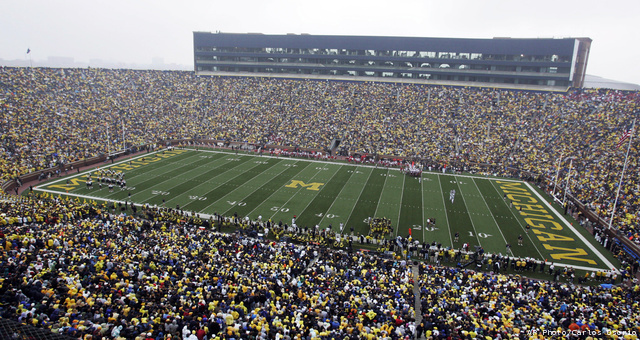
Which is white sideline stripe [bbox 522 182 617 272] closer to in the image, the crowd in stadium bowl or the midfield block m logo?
the crowd in stadium bowl

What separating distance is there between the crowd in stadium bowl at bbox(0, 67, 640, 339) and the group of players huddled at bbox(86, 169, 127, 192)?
538 cm

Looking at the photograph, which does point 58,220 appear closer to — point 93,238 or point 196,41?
point 93,238

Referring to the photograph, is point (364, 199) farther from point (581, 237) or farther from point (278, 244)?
point (581, 237)

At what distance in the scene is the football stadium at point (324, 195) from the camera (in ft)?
36.4

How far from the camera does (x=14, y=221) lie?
1673cm

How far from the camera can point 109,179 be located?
2852 cm

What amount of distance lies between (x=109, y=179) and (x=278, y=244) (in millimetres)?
17719

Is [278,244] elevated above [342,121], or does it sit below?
below

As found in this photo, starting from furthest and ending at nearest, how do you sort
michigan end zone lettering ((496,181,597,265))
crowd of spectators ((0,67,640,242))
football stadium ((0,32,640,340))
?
crowd of spectators ((0,67,640,242)), michigan end zone lettering ((496,181,597,265)), football stadium ((0,32,640,340))

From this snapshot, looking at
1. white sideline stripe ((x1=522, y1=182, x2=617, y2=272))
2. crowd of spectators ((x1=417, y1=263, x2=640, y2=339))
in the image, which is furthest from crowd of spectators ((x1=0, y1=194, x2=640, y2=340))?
white sideline stripe ((x1=522, y1=182, x2=617, y2=272))

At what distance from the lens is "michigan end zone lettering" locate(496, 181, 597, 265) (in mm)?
20391

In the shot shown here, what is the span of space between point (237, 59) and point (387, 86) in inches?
1062

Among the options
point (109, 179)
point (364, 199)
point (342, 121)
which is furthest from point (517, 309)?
point (342, 121)

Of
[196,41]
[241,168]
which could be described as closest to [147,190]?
[241,168]
